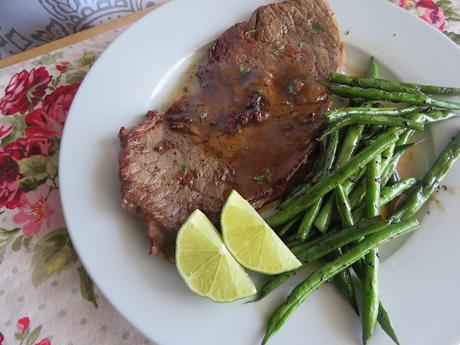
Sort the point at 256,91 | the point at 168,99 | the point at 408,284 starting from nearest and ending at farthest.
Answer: the point at 408,284 → the point at 256,91 → the point at 168,99

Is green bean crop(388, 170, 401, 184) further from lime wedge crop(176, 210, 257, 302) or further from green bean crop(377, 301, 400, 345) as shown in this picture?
lime wedge crop(176, 210, 257, 302)

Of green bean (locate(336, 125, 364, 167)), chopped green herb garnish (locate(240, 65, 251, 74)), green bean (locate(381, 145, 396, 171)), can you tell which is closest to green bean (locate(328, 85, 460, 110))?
green bean (locate(336, 125, 364, 167))

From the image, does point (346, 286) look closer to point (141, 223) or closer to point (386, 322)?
point (386, 322)

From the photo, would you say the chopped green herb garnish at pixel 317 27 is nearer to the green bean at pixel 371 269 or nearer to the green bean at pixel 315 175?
the green bean at pixel 315 175

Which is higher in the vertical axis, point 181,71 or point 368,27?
point 181,71

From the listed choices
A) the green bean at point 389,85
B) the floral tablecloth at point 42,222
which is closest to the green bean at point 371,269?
the green bean at point 389,85

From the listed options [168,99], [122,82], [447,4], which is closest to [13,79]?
[122,82]

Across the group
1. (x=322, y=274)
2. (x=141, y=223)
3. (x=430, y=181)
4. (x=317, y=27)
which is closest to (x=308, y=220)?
(x=322, y=274)

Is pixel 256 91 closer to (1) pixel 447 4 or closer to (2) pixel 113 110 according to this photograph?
(2) pixel 113 110
